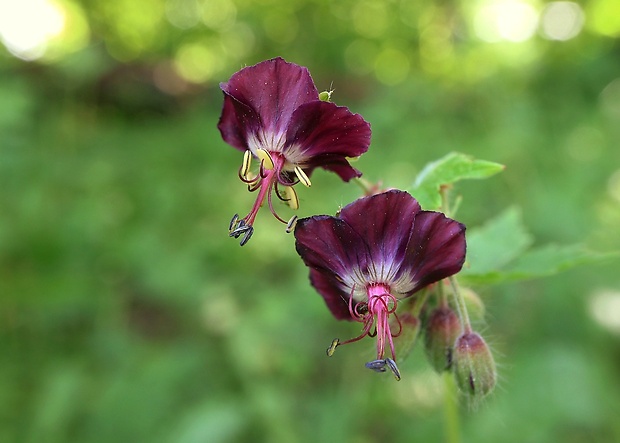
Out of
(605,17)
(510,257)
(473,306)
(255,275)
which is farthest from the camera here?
(605,17)

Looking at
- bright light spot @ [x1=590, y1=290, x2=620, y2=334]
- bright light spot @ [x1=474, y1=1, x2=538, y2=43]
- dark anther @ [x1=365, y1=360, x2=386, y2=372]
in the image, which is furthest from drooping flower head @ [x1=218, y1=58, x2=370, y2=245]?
bright light spot @ [x1=474, y1=1, x2=538, y2=43]

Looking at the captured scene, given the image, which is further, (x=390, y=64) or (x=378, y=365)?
(x=390, y=64)

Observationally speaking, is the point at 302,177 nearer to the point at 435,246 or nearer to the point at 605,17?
the point at 435,246

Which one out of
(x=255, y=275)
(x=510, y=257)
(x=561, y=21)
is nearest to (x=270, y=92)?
(x=510, y=257)

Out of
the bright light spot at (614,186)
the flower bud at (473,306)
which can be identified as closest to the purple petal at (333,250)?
the flower bud at (473,306)

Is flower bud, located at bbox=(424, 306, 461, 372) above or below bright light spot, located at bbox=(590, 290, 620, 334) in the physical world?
below

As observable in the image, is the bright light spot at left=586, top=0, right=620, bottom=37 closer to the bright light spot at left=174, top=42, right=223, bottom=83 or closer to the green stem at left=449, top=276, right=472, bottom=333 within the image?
the bright light spot at left=174, top=42, right=223, bottom=83

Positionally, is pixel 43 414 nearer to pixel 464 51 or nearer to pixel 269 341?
pixel 269 341
